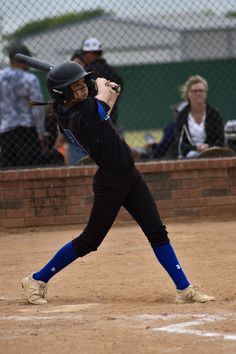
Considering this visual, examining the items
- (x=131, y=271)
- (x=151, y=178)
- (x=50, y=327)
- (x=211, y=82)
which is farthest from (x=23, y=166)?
(x=211, y=82)

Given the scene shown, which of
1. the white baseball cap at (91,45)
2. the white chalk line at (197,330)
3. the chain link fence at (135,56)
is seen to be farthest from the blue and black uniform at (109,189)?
the white baseball cap at (91,45)

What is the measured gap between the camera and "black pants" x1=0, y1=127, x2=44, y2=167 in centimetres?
989

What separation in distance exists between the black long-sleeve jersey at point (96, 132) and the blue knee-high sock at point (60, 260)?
2.02 ft

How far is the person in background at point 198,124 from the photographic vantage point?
33.1 feet

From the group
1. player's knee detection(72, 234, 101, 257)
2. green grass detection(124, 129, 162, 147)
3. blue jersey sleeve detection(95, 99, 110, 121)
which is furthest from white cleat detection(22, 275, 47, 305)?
green grass detection(124, 129, 162, 147)

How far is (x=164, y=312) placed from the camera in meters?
5.64

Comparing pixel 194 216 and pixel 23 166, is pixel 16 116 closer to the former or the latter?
pixel 23 166

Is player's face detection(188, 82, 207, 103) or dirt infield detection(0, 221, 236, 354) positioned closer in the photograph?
dirt infield detection(0, 221, 236, 354)

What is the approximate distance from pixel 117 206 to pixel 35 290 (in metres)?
0.81

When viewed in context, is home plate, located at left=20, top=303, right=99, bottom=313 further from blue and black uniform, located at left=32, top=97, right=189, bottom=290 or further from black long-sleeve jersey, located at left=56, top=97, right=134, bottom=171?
black long-sleeve jersey, located at left=56, top=97, right=134, bottom=171

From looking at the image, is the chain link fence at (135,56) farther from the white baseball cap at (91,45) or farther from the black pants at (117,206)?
the black pants at (117,206)

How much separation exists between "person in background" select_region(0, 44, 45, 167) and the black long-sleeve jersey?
12.6 ft

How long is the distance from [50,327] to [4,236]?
4.16m

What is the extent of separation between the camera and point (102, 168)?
19.9 feet
